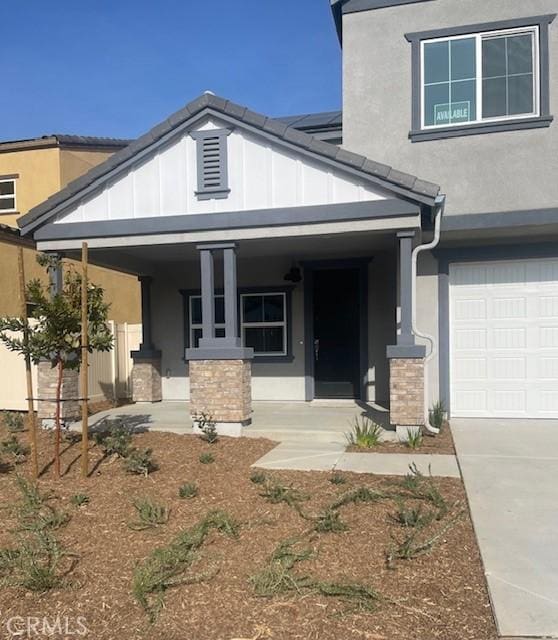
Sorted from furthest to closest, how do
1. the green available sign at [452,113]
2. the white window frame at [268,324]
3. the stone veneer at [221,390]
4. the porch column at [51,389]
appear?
1. the white window frame at [268,324]
2. the green available sign at [452,113]
3. the porch column at [51,389]
4. the stone veneer at [221,390]

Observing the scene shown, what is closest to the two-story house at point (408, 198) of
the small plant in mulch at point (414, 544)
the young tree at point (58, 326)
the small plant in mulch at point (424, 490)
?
the small plant in mulch at point (424, 490)

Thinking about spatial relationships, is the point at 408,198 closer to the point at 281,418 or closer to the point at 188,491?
the point at 281,418

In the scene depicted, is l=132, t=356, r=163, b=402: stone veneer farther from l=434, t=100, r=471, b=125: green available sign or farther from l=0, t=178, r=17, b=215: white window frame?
l=0, t=178, r=17, b=215: white window frame

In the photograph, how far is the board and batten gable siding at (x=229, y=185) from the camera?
8.01 metres

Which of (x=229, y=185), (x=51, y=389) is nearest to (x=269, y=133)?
(x=229, y=185)

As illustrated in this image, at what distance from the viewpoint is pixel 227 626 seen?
3.25 meters

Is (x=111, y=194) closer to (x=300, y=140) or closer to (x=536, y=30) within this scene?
(x=300, y=140)

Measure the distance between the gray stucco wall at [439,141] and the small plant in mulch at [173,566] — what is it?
6.32m

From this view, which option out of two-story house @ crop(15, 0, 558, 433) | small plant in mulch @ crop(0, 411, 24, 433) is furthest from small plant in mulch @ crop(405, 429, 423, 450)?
small plant in mulch @ crop(0, 411, 24, 433)

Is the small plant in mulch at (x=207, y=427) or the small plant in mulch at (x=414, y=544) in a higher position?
the small plant in mulch at (x=207, y=427)

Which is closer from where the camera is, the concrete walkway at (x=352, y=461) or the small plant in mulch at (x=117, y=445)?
the concrete walkway at (x=352, y=461)

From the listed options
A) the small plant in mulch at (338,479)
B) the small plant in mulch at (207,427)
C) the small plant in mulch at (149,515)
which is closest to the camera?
the small plant in mulch at (149,515)

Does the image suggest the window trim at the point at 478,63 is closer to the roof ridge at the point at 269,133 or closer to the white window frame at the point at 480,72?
the white window frame at the point at 480,72

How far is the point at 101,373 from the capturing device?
11766 mm
